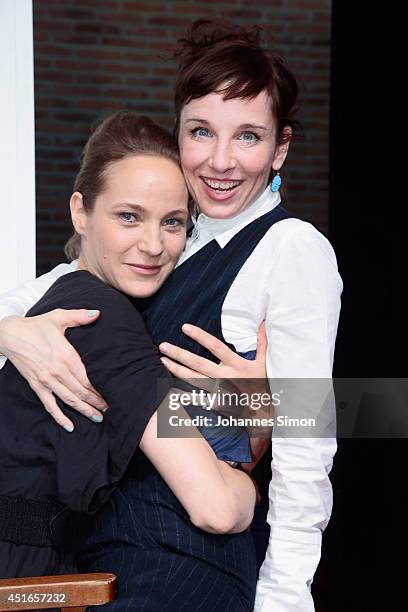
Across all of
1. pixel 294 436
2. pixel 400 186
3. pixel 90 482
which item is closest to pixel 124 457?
pixel 90 482

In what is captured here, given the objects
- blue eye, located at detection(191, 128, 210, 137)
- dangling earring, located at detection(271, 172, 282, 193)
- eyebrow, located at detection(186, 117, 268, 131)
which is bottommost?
dangling earring, located at detection(271, 172, 282, 193)

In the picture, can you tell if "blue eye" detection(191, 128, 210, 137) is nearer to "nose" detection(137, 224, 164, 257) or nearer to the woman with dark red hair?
the woman with dark red hair

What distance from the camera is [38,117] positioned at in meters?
5.00

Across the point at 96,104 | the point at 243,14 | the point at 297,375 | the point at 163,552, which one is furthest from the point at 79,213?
the point at 243,14

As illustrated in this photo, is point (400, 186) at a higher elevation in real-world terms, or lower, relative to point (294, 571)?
higher

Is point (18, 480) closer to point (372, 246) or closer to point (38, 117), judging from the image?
point (372, 246)

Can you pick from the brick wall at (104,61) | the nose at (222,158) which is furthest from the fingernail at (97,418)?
the brick wall at (104,61)

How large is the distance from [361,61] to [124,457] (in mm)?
2194

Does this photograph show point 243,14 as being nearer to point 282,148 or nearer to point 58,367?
point 282,148

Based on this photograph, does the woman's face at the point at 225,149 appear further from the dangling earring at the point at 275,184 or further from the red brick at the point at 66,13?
the red brick at the point at 66,13

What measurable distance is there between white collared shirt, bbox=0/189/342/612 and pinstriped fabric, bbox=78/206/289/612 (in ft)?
0.20

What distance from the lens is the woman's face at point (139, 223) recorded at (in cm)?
169

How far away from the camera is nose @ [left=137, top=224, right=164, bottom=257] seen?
1692 millimetres

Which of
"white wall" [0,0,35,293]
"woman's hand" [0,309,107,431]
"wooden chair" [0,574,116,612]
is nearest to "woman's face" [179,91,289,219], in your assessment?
"woman's hand" [0,309,107,431]
